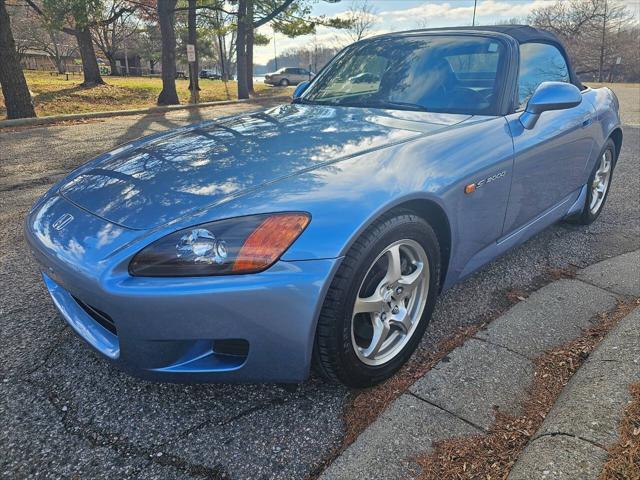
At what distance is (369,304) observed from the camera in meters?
1.82

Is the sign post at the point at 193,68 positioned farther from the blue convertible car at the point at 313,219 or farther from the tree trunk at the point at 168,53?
the blue convertible car at the point at 313,219

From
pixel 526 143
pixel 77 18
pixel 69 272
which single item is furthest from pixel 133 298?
pixel 77 18

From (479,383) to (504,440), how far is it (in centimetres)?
32

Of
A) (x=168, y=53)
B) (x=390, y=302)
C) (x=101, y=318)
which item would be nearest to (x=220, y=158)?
(x=101, y=318)

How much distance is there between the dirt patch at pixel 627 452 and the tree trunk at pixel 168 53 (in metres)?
15.1

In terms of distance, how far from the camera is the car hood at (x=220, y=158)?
175 cm

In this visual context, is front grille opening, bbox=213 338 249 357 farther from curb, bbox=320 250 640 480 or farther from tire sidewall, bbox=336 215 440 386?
curb, bbox=320 250 640 480

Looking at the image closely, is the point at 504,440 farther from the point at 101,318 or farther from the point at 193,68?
the point at 193,68

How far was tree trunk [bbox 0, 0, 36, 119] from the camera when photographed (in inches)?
377

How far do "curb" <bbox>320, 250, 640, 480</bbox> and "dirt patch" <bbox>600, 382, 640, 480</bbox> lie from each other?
9 centimetres

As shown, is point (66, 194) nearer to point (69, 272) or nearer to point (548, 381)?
point (69, 272)

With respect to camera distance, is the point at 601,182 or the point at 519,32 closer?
the point at 519,32

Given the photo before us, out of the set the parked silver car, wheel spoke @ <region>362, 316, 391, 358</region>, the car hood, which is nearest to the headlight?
the car hood

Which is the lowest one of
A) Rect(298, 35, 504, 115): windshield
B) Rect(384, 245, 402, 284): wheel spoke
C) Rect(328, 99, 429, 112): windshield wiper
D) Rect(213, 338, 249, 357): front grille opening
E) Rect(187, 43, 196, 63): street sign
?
Rect(213, 338, 249, 357): front grille opening
